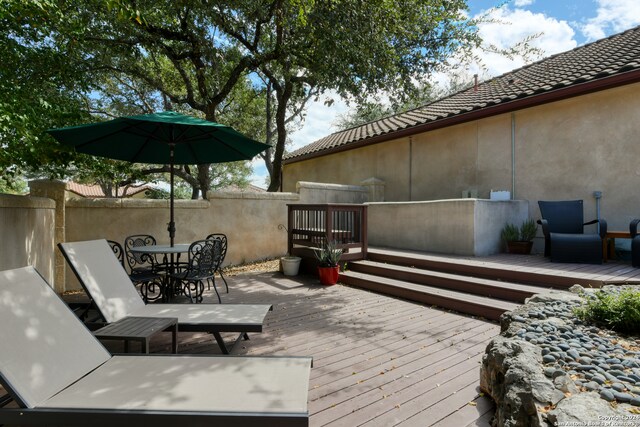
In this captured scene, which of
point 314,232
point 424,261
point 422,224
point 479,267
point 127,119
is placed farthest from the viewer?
point 422,224

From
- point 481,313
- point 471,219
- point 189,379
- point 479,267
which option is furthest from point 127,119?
point 471,219

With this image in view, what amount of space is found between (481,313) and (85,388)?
4.26 meters

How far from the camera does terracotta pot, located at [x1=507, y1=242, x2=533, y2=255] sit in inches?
265

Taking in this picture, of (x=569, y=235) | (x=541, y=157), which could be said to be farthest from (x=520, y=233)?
(x=541, y=157)

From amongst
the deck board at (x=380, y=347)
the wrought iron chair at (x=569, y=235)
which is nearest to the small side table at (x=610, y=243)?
the wrought iron chair at (x=569, y=235)

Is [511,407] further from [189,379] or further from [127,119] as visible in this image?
[127,119]

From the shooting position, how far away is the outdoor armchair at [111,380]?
162 centimetres

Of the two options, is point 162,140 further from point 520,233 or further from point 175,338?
point 520,233

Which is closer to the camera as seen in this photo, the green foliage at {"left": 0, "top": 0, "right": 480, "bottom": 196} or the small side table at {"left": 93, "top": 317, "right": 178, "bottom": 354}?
the small side table at {"left": 93, "top": 317, "right": 178, "bottom": 354}

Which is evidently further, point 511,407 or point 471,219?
point 471,219

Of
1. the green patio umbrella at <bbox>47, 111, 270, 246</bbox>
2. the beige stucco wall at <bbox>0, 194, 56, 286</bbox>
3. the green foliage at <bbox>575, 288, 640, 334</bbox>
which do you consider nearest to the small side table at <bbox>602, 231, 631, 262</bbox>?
the green foliage at <bbox>575, 288, 640, 334</bbox>

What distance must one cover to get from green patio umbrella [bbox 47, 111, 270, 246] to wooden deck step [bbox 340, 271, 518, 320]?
2964 mm

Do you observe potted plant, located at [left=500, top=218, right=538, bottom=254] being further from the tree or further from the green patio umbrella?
the green patio umbrella

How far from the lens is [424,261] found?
6219 millimetres
